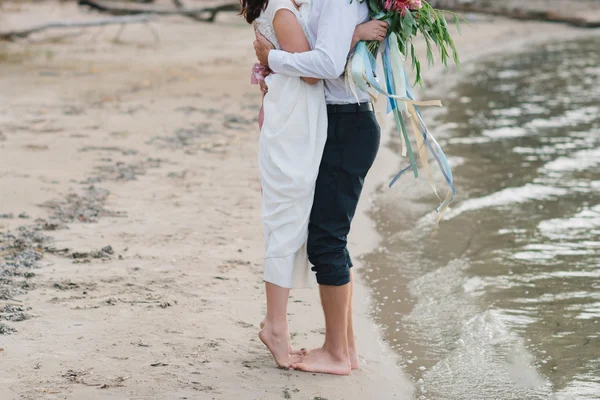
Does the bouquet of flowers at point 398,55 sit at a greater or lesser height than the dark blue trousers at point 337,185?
greater

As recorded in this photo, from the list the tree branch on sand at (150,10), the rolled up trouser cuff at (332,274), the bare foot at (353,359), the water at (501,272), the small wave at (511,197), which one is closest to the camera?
the rolled up trouser cuff at (332,274)

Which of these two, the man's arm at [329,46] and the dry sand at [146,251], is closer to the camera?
the man's arm at [329,46]

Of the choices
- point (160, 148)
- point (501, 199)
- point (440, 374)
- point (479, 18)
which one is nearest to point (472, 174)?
point (501, 199)

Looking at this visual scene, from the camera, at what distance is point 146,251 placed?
15.9 feet

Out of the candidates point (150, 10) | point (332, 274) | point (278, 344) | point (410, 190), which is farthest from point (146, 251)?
point (150, 10)

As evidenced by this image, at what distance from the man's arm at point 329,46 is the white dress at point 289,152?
0.12 metres

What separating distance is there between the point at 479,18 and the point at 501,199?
16.5m

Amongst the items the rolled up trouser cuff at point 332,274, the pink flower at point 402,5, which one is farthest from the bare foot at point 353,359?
the pink flower at point 402,5

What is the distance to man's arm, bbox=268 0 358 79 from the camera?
3.14 metres

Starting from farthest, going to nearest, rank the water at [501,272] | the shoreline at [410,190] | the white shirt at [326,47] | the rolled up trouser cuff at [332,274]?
1. the shoreline at [410,190]
2. the water at [501,272]
3. the rolled up trouser cuff at [332,274]
4. the white shirt at [326,47]

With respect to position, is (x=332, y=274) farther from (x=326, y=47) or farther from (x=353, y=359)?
(x=326, y=47)

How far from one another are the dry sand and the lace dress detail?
4.30 ft

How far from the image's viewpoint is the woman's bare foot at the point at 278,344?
350cm

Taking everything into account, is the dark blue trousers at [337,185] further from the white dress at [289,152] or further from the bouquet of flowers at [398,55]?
the bouquet of flowers at [398,55]
